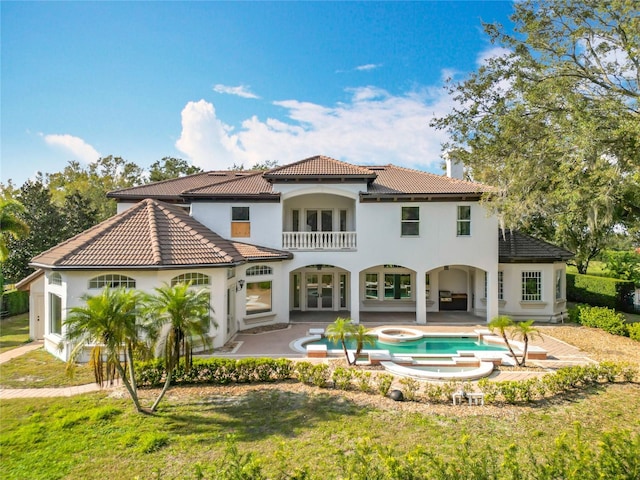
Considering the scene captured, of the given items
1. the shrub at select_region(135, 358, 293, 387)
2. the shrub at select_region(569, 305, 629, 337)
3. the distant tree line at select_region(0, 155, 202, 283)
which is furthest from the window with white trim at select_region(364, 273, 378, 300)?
the distant tree line at select_region(0, 155, 202, 283)

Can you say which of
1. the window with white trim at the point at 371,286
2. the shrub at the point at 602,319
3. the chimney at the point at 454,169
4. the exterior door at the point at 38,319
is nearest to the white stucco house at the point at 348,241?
the exterior door at the point at 38,319

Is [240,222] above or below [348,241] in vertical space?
above

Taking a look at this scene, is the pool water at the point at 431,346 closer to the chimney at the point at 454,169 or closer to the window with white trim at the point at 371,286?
the window with white trim at the point at 371,286

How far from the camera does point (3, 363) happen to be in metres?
12.5

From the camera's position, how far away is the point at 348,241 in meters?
19.1

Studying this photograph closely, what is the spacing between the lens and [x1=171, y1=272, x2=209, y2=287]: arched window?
532 inches

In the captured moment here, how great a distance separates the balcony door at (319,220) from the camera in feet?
71.3

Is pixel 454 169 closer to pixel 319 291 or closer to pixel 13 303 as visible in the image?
pixel 319 291

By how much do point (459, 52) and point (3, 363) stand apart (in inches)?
961

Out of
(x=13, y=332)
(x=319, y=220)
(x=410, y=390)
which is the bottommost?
(x=13, y=332)

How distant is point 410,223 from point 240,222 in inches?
371

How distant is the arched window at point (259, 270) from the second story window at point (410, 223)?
762 cm

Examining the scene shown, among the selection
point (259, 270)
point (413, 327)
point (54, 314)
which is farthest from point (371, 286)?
point (54, 314)

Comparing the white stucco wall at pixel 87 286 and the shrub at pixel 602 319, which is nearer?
the white stucco wall at pixel 87 286
